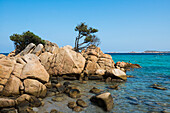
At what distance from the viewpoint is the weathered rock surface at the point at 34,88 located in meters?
12.3

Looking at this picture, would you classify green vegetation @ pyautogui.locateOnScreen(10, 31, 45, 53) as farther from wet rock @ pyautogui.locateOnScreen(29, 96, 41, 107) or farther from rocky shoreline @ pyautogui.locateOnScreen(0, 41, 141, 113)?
wet rock @ pyautogui.locateOnScreen(29, 96, 41, 107)

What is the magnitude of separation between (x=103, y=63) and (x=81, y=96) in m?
14.0

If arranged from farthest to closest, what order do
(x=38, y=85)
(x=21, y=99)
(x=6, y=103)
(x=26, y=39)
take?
(x=26, y=39) → (x=38, y=85) → (x=21, y=99) → (x=6, y=103)

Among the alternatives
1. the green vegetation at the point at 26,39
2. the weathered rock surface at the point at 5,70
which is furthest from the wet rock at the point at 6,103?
the green vegetation at the point at 26,39

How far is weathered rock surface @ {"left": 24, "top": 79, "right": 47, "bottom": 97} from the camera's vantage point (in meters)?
12.3

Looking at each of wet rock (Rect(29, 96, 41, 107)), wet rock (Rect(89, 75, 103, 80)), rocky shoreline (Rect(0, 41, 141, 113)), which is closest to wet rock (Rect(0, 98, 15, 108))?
rocky shoreline (Rect(0, 41, 141, 113))

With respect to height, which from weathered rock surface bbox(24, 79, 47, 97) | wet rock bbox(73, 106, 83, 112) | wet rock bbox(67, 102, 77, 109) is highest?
weathered rock surface bbox(24, 79, 47, 97)

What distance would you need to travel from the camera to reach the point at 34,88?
12.4 m

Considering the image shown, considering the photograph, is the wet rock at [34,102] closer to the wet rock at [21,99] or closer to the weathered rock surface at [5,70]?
the wet rock at [21,99]

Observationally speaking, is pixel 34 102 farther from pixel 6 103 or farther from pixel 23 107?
pixel 6 103

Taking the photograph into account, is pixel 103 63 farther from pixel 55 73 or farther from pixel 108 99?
pixel 108 99

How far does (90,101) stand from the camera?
483 inches

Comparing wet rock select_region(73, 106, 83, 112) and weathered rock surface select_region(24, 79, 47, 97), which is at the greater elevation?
weathered rock surface select_region(24, 79, 47, 97)

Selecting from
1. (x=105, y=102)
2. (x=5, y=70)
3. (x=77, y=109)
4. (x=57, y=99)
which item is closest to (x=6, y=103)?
(x=5, y=70)
